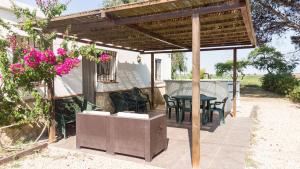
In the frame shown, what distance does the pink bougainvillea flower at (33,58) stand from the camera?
5.27 m

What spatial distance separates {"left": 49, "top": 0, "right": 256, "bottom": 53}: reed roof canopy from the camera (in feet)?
14.9

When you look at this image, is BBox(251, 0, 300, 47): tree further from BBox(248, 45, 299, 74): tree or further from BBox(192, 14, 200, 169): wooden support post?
BBox(192, 14, 200, 169): wooden support post

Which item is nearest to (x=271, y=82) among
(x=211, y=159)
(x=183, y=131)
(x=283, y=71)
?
(x=283, y=71)

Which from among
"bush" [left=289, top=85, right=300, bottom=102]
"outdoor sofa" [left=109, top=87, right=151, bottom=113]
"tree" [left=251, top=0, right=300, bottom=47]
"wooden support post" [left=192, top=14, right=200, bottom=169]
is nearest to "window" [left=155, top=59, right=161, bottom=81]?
"outdoor sofa" [left=109, top=87, right=151, bottom=113]

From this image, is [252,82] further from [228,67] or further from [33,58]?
[33,58]

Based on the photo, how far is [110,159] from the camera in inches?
199

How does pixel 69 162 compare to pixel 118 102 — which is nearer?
pixel 69 162

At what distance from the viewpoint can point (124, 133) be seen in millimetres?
5047

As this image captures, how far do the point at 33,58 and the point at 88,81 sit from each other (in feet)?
12.2

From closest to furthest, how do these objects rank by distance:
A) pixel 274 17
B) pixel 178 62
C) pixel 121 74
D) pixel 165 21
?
1. pixel 165 21
2. pixel 121 74
3. pixel 274 17
4. pixel 178 62

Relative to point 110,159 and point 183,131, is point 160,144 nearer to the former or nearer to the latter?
point 110,159

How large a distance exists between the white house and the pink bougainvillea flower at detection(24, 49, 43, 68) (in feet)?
5.31

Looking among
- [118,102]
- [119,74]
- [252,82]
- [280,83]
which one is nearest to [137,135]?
[118,102]

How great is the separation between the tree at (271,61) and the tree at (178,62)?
6.86 m
